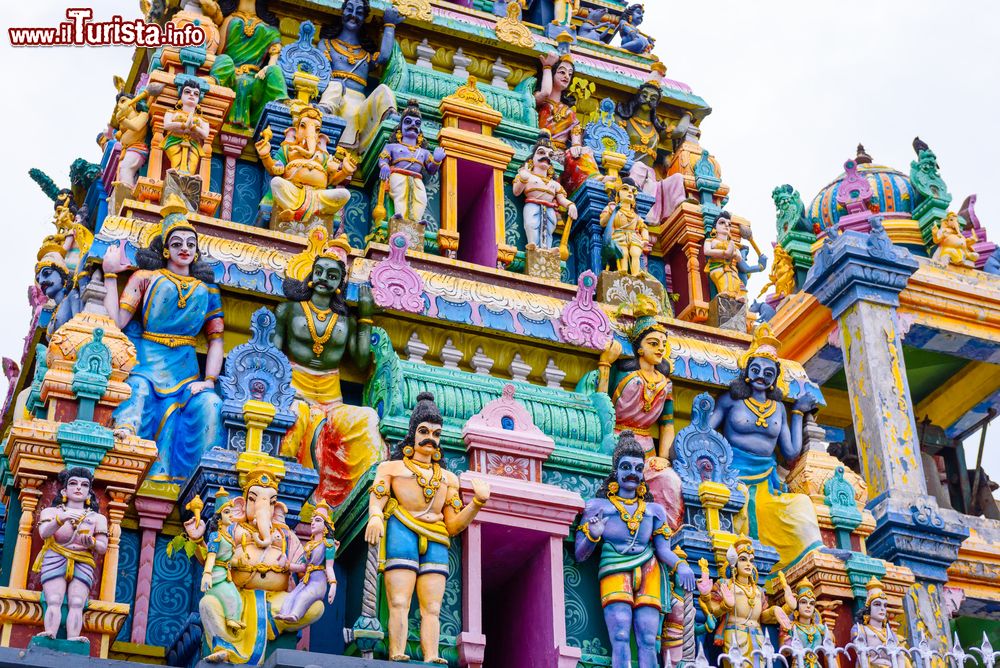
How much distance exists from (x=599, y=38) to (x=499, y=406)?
10224mm

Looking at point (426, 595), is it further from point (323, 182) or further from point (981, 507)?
point (981, 507)

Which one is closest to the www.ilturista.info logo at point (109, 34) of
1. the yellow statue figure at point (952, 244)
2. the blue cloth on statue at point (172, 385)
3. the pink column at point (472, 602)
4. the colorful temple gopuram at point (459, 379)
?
the colorful temple gopuram at point (459, 379)

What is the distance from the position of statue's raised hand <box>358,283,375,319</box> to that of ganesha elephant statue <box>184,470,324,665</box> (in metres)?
3.66

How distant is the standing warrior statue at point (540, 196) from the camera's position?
22.5m

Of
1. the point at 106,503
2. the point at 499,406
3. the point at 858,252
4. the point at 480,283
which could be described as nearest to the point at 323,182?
the point at 480,283

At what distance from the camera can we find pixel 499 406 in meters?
18.1

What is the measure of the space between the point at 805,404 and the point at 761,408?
0.90 metres

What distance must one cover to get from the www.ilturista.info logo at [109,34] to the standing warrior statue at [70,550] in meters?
7.31

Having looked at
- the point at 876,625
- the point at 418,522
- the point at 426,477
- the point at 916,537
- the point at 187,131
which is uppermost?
the point at 187,131

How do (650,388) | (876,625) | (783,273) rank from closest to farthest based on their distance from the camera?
(876,625) < (650,388) < (783,273)

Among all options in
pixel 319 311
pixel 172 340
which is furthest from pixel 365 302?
pixel 172 340

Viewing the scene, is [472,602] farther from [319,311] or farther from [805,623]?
[319,311]

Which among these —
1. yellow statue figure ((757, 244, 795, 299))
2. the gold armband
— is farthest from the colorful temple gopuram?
yellow statue figure ((757, 244, 795, 299))

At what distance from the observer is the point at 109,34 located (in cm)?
2186
